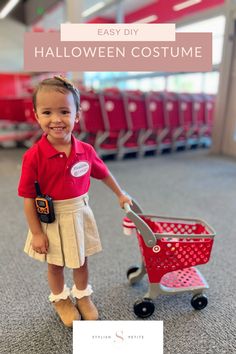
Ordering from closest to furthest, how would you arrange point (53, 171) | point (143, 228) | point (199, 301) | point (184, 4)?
1. point (53, 171)
2. point (143, 228)
3. point (199, 301)
4. point (184, 4)

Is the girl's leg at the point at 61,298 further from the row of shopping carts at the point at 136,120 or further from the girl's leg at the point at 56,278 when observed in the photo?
the row of shopping carts at the point at 136,120

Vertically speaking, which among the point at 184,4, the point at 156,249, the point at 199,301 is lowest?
the point at 199,301

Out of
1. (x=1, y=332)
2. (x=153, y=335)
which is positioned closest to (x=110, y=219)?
(x=1, y=332)

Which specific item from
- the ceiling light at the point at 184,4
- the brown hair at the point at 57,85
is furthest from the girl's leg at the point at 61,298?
the ceiling light at the point at 184,4

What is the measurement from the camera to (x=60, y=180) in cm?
101

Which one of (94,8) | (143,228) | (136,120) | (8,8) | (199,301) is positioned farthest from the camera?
(8,8)

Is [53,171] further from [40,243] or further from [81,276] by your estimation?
[81,276]

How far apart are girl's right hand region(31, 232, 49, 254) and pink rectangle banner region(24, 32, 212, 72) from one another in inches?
21.8

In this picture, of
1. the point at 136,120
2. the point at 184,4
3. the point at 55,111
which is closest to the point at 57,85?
the point at 55,111

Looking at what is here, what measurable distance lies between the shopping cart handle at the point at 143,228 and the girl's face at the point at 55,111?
39cm

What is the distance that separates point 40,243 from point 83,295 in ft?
1.12

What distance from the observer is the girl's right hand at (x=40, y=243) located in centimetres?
103

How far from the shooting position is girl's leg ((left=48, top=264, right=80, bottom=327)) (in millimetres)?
1165

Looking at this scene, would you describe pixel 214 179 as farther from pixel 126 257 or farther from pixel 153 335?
pixel 153 335
